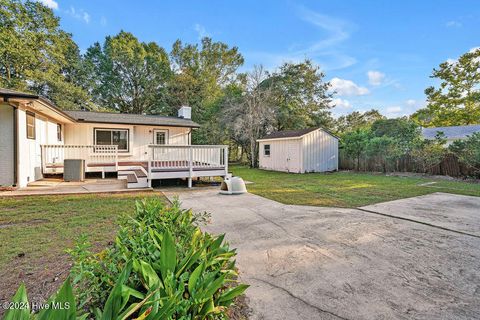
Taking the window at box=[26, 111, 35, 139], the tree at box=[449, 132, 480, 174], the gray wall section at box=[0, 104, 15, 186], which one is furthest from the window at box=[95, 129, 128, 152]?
the tree at box=[449, 132, 480, 174]

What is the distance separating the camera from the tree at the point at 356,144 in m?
14.6

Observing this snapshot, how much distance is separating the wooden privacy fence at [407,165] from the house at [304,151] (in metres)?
0.87

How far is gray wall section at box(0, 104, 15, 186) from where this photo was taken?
7328 millimetres

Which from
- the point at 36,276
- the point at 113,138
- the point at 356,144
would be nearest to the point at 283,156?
the point at 356,144

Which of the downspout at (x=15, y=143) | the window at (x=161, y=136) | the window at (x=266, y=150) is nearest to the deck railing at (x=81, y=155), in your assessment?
the downspout at (x=15, y=143)

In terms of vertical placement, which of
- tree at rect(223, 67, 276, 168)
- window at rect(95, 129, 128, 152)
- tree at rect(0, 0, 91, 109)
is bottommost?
window at rect(95, 129, 128, 152)

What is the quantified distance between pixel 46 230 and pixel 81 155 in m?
8.64

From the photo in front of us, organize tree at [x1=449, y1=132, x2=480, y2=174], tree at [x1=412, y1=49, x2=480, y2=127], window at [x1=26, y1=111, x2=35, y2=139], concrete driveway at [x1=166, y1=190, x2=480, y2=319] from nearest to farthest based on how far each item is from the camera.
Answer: concrete driveway at [x1=166, y1=190, x2=480, y2=319]
window at [x1=26, y1=111, x2=35, y2=139]
tree at [x1=449, y1=132, x2=480, y2=174]
tree at [x1=412, y1=49, x2=480, y2=127]

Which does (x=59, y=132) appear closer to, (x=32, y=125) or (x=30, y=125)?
(x=32, y=125)

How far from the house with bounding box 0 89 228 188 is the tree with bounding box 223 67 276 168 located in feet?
19.8

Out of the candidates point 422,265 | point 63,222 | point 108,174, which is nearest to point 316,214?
Answer: point 422,265

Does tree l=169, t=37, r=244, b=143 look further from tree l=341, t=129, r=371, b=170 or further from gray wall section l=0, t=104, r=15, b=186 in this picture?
gray wall section l=0, t=104, r=15, b=186

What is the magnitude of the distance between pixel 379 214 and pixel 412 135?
11.0 meters

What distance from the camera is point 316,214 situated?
5.16 meters
